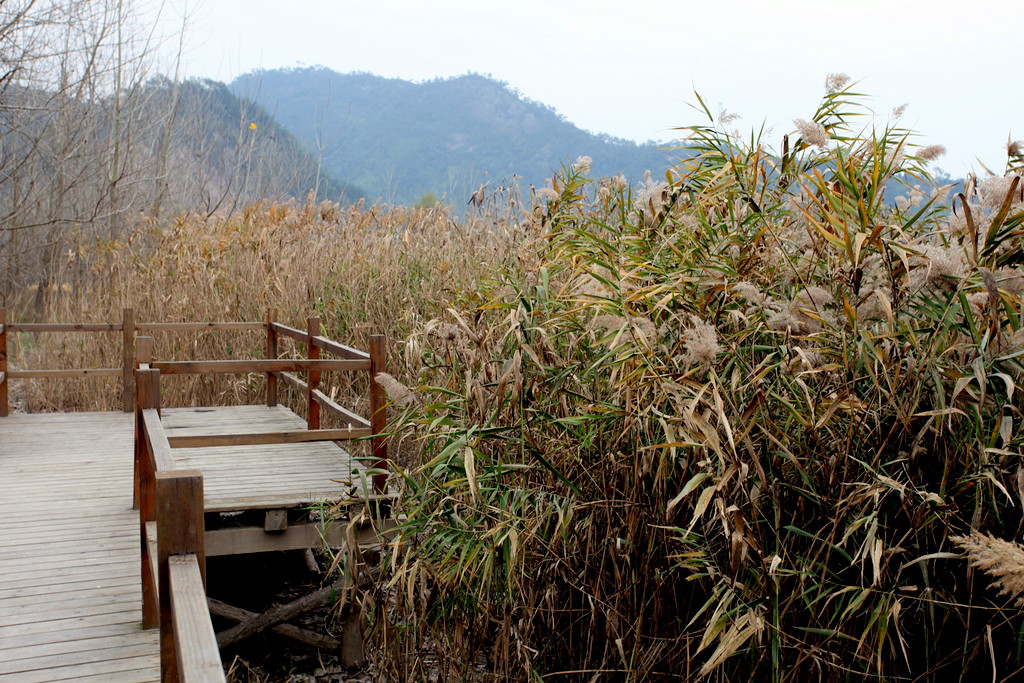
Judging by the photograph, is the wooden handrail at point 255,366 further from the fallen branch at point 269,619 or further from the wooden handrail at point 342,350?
the fallen branch at point 269,619

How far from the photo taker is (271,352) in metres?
5.97

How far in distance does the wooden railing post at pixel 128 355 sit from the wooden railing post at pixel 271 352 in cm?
111

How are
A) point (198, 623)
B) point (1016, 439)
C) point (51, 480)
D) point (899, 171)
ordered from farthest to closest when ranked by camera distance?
1. point (51, 480)
2. point (899, 171)
3. point (1016, 439)
4. point (198, 623)

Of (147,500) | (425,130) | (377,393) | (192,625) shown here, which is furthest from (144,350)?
(425,130)

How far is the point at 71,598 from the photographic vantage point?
3240 millimetres

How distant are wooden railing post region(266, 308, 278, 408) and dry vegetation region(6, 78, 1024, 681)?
9.02 feet

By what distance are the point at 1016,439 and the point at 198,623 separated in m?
1.91

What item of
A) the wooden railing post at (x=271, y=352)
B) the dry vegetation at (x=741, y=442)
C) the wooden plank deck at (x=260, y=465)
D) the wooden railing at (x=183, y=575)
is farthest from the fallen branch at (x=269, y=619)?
the wooden railing at (x=183, y=575)

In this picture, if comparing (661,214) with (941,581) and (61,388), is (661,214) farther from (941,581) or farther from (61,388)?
(61,388)

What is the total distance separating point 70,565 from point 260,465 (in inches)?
51.8

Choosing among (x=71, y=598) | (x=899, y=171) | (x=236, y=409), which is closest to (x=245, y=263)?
(x=236, y=409)

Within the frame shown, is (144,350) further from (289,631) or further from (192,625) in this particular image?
(192,625)

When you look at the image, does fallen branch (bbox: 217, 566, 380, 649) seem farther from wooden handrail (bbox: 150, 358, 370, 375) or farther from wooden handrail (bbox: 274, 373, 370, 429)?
wooden handrail (bbox: 150, 358, 370, 375)

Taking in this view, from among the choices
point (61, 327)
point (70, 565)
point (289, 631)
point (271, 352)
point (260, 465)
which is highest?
point (61, 327)
